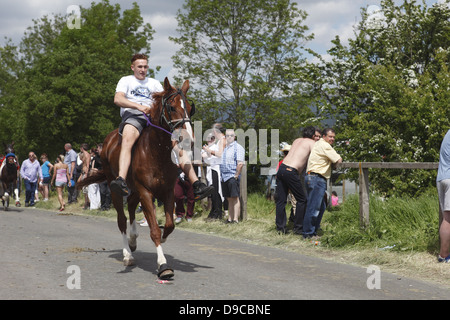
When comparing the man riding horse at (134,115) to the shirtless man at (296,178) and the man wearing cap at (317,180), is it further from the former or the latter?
the shirtless man at (296,178)

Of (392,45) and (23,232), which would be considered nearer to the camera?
(23,232)

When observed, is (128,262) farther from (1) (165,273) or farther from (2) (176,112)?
(2) (176,112)

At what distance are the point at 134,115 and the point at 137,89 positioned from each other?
0.43 metres

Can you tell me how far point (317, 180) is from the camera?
11.6 m

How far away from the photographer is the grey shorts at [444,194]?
8.62 m

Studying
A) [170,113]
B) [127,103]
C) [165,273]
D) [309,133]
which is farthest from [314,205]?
[165,273]

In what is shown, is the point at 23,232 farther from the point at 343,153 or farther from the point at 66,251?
the point at 343,153

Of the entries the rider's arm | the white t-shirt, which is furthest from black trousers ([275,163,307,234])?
the rider's arm

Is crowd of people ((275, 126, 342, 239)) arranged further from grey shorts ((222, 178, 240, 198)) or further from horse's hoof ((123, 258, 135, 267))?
horse's hoof ((123, 258, 135, 267))

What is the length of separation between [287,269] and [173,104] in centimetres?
270

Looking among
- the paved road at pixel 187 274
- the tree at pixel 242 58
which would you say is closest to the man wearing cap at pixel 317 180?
the paved road at pixel 187 274

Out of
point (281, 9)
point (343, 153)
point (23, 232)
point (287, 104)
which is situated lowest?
point (23, 232)

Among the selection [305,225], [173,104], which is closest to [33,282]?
[173,104]

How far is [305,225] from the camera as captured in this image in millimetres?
11500
